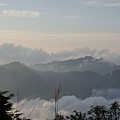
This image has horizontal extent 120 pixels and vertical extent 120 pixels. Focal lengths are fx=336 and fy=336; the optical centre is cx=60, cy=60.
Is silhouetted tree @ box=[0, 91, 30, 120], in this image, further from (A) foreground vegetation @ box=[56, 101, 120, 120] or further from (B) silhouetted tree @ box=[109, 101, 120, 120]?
(B) silhouetted tree @ box=[109, 101, 120, 120]

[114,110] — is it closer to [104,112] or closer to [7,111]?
[104,112]

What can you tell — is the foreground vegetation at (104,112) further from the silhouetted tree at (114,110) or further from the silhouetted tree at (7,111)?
the silhouetted tree at (7,111)

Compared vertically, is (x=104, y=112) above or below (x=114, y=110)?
below

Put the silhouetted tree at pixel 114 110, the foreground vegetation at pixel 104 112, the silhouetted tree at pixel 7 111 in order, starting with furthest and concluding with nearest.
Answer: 1. the silhouetted tree at pixel 114 110
2. the foreground vegetation at pixel 104 112
3. the silhouetted tree at pixel 7 111

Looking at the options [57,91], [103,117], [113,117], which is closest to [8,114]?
[57,91]

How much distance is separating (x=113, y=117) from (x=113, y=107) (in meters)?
2.22

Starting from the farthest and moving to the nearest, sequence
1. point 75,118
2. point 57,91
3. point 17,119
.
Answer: point 75,118 < point 17,119 < point 57,91

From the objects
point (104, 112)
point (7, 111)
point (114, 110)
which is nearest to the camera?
point (7, 111)

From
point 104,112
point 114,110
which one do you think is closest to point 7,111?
point 104,112

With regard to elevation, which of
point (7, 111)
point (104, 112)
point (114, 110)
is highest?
point (114, 110)

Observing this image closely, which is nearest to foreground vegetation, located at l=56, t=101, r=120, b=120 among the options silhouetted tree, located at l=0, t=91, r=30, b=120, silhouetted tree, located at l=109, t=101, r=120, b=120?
silhouetted tree, located at l=109, t=101, r=120, b=120

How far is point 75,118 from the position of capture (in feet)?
247

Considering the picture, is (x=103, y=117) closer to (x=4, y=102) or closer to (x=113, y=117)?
(x=113, y=117)

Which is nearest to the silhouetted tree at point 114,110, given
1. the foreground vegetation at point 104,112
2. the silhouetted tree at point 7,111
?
the foreground vegetation at point 104,112
